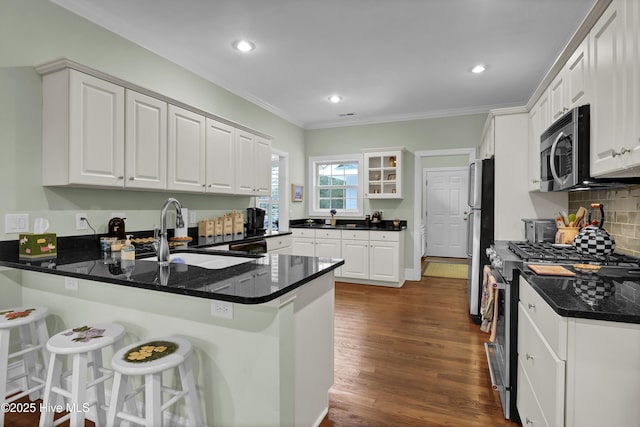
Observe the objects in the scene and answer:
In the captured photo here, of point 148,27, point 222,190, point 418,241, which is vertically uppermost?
point 148,27

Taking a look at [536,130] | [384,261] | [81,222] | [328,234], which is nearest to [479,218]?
[536,130]

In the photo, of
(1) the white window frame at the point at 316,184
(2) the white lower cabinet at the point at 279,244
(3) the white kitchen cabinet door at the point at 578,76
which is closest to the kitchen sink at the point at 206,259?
(2) the white lower cabinet at the point at 279,244

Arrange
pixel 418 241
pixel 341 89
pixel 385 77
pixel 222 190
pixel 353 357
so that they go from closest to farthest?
pixel 353 357, pixel 222 190, pixel 385 77, pixel 341 89, pixel 418 241

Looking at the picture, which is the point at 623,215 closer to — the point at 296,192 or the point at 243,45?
the point at 243,45

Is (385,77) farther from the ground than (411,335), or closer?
farther from the ground

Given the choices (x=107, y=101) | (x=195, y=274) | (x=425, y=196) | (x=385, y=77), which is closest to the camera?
(x=195, y=274)

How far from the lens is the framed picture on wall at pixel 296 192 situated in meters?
5.62

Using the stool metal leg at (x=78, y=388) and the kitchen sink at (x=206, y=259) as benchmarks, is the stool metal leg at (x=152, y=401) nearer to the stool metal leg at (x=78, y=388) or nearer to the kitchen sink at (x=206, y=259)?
the stool metal leg at (x=78, y=388)

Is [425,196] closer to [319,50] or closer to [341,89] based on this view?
[341,89]

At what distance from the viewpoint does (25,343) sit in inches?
78.9

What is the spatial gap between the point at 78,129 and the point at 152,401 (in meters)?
1.86

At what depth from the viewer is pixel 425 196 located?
26.1 feet

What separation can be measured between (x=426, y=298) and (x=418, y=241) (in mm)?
1190

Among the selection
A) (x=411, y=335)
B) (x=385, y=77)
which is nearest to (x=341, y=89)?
(x=385, y=77)
